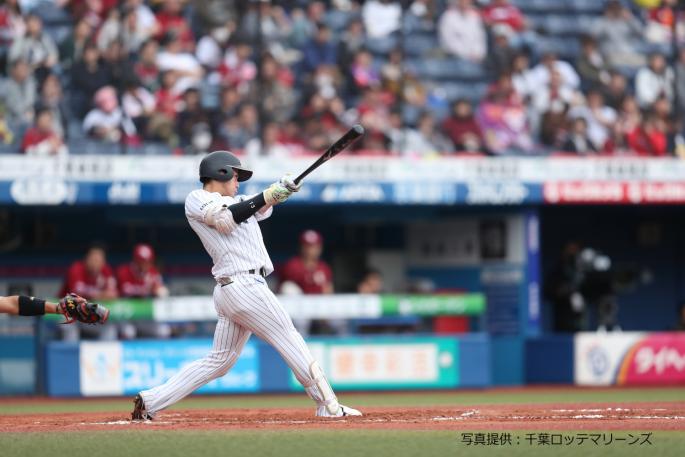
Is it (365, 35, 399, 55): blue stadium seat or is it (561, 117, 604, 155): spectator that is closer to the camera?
(561, 117, 604, 155): spectator

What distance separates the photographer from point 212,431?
645 cm

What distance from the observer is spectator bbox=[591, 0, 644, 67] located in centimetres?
1510

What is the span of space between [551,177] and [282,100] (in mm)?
3041

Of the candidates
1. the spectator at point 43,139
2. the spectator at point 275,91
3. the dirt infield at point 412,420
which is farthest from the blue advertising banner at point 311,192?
the dirt infield at point 412,420

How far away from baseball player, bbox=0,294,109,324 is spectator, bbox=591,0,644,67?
9669 millimetres

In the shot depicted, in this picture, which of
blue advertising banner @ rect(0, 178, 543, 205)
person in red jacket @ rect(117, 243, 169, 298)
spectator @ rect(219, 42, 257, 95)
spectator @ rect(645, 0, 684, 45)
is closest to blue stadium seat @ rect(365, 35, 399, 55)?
spectator @ rect(219, 42, 257, 95)

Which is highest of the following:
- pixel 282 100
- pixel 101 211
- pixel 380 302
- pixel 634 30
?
pixel 634 30

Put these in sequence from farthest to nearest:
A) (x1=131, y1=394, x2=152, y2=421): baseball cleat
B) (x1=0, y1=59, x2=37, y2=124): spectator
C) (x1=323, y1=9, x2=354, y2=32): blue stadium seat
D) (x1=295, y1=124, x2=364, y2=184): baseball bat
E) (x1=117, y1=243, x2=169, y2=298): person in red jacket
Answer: (x1=323, y1=9, x2=354, y2=32): blue stadium seat
(x1=0, y1=59, x2=37, y2=124): spectator
(x1=117, y1=243, x2=169, y2=298): person in red jacket
(x1=131, y1=394, x2=152, y2=421): baseball cleat
(x1=295, y1=124, x2=364, y2=184): baseball bat

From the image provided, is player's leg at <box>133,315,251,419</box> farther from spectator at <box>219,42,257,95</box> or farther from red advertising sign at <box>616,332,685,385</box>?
red advertising sign at <box>616,332,685,385</box>

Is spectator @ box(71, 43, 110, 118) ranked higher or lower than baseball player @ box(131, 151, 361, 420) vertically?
higher

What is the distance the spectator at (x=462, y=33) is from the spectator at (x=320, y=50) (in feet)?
4.46

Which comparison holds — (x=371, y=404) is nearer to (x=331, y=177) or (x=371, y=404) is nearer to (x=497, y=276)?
(x=331, y=177)

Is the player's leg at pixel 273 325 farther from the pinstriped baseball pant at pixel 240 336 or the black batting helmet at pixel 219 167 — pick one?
the black batting helmet at pixel 219 167

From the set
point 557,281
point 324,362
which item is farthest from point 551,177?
point 324,362
